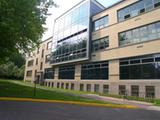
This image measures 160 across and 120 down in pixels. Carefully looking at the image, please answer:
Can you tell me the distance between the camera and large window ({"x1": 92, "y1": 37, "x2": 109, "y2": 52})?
3113cm

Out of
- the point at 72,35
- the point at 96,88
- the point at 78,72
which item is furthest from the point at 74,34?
the point at 96,88

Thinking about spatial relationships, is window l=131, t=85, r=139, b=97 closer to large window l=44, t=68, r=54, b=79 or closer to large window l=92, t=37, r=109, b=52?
large window l=92, t=37, r=109, b=52

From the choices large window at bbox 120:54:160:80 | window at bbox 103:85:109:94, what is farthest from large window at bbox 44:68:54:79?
large window at bbox 120:54:160:80

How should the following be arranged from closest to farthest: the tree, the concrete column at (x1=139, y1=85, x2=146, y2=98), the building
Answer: the tree, the concrete column at (x1=139, y1=85, x2=146, y2=98), the building

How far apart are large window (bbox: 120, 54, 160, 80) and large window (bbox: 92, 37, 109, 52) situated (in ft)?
15.1

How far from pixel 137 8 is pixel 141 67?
844 cm

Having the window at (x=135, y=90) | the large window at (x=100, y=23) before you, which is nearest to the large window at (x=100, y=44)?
the large window at (x=100, y=23)

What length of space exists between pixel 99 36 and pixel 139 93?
11958 millimetres

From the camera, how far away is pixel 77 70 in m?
36.2

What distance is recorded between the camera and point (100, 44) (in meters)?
32.2

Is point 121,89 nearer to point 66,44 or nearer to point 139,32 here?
point 139,32

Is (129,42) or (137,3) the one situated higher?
(137,3)

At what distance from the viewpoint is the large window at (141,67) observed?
76.9 ft

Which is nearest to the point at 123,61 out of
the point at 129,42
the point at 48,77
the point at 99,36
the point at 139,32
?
the point at 129,42
